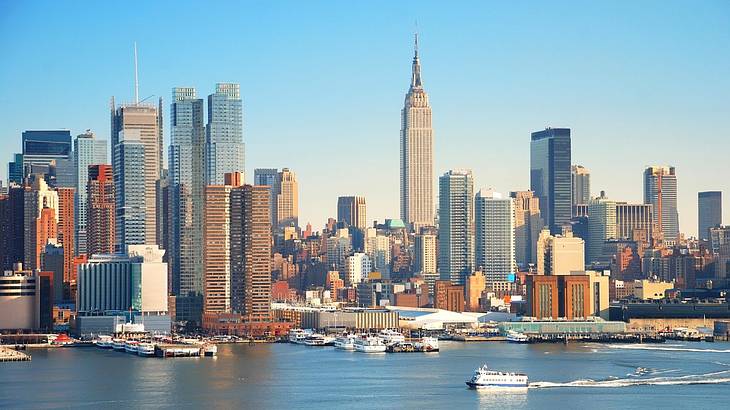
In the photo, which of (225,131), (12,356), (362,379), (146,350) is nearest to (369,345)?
(146,350)

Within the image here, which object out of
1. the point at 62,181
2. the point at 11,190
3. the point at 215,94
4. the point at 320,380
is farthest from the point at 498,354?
the point at 62,181

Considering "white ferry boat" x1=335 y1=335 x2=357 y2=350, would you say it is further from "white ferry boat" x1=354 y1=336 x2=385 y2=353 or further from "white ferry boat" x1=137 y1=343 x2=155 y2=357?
"white ferry boat" x1=137 y1=343 x2=155 y2=357

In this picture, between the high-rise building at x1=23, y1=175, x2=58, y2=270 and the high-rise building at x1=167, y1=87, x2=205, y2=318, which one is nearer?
the high-rise building at x1=167, y1=87, x2=205, y2=318

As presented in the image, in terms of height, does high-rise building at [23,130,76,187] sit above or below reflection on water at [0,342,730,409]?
above

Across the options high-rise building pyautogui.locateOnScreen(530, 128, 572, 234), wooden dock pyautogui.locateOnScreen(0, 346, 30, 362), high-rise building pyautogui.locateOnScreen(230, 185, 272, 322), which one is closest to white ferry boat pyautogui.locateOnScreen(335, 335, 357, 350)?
high-rise building pyautogui.locateOnScreen(230, 185, 272, 322)

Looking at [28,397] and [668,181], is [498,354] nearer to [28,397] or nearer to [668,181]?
[28,397]

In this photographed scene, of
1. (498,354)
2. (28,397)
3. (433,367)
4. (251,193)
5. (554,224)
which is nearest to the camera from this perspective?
(28,397)

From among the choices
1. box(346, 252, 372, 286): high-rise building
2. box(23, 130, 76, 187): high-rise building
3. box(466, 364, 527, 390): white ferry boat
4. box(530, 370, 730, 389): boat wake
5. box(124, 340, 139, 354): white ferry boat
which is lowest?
box(530, 370, 730, 389): boat wake

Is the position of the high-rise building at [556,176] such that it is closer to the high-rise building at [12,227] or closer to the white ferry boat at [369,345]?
the high-rise building at [12,227]
